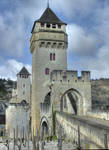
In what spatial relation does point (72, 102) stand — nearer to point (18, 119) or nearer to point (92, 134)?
point (18, 119)

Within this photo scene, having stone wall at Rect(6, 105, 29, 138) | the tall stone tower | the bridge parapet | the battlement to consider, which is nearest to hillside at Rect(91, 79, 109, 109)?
stone wall at Rect(6, 105, 29, 138)

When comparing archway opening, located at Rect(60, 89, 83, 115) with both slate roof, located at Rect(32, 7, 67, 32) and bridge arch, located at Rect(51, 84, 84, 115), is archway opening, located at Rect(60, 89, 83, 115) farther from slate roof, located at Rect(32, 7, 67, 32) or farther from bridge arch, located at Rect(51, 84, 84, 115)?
slate roof, located at Rect(32, 7, 67, 32)

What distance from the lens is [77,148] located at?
32.2 ft

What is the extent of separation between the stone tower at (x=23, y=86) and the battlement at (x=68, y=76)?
28.8 metres

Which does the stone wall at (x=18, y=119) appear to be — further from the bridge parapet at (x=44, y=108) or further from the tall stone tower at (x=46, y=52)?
the bridge parapet at (x=44, y=108)

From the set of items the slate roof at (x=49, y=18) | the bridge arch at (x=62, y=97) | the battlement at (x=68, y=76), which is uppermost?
the slate roof at (x=49, y=18)

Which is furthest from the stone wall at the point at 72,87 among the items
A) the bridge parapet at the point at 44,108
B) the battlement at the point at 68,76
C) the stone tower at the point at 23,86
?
the stone tower at the point at 23,86

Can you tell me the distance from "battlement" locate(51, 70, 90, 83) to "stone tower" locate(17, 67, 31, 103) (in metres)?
28.8

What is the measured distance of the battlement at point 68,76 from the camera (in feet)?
65.5

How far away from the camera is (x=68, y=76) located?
797 inches

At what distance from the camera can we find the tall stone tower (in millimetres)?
23422

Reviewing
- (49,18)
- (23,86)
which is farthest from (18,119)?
(23,86)

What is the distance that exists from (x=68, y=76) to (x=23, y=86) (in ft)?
97.0

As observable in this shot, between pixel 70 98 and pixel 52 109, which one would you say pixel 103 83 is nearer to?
pixel 70 98
